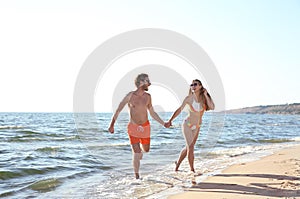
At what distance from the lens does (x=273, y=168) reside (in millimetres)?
6906

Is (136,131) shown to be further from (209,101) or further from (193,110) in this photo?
(209,101)

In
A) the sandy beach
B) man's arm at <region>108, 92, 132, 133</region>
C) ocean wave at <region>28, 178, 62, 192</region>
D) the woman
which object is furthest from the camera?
the woman

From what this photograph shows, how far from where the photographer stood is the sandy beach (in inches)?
185

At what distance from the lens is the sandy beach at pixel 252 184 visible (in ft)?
15.4

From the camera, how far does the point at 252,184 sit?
5.46 m

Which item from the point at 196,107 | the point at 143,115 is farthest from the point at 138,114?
the point at 196,107

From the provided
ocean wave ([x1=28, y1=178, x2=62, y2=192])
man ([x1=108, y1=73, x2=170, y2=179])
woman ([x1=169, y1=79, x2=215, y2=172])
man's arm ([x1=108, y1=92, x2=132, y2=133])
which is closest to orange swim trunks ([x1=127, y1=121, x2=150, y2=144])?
man ([x1=108, y1=73, x2=170, y2=179])

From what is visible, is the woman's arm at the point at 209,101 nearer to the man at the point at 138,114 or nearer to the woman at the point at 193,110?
the woman at the point at 193,110

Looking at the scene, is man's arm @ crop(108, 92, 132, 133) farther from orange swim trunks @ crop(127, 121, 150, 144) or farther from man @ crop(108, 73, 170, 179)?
orange swim trunks @ crop(127, 121, 150, 144)

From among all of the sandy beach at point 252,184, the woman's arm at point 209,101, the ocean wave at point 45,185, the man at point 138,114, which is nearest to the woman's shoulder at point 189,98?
the woman's arm at point 209,101

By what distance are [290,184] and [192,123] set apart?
7.15ft

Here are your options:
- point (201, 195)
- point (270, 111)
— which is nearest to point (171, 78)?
point (201, 195)

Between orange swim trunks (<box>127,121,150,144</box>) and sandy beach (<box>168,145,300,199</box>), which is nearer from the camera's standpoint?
sandy beach (<box>168,145,300,199</box>)

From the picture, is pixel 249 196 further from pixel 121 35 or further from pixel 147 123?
pixel 121 35
